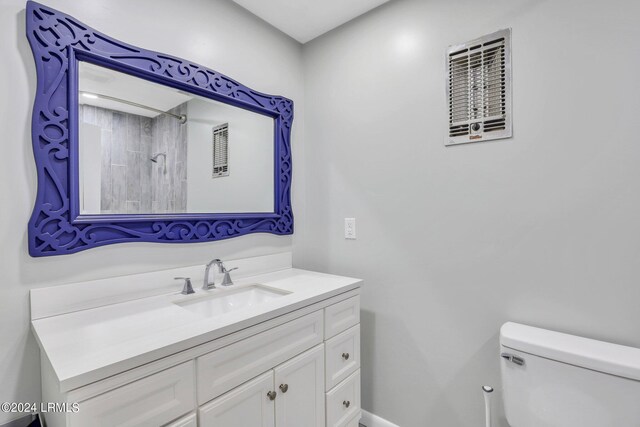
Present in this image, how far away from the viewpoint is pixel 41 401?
106cm

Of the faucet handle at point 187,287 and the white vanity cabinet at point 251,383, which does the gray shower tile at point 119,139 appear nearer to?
the faucet handle at point 187,287

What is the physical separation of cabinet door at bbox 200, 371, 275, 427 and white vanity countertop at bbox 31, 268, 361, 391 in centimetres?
21

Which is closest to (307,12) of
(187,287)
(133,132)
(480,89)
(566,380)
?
(480,89)

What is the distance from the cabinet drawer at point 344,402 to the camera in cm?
141

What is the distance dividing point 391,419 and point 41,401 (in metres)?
1.60

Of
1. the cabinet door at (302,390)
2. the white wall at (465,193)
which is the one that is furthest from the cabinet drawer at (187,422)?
the white wall at (465,193)

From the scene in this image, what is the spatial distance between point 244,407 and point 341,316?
1.97ft

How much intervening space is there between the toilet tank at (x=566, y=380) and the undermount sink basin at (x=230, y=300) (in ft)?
3.27

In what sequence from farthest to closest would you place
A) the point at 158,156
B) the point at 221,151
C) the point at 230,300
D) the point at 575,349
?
1. the point at 221,151
2. the point at 230,300
3. the point at 158,156
4. the point at 575,349

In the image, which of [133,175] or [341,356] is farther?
[341,356]

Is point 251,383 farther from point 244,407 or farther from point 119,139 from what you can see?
point 119,139

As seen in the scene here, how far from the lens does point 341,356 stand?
4.88ft

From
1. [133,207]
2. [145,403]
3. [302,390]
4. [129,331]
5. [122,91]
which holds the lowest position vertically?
[302,390]

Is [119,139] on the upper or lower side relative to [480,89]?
lower
